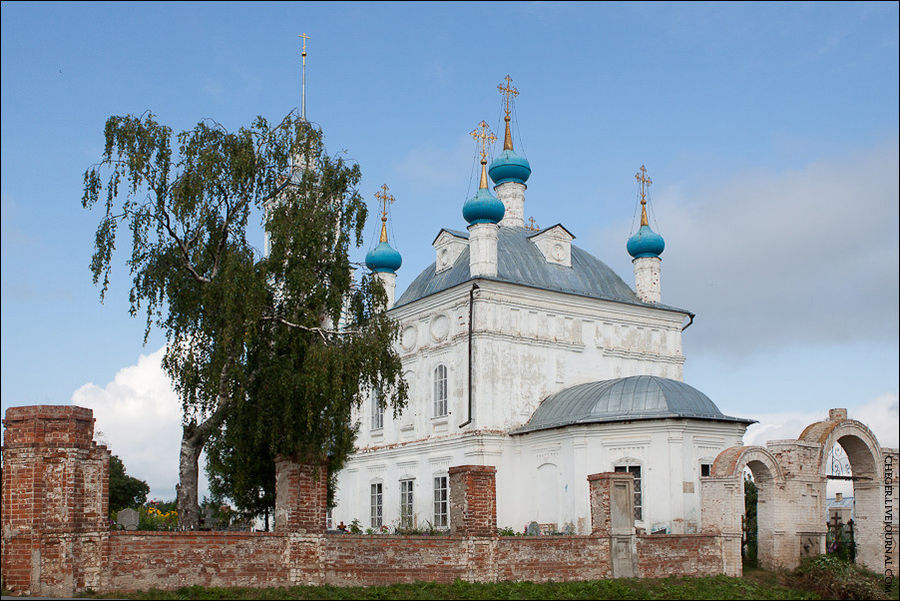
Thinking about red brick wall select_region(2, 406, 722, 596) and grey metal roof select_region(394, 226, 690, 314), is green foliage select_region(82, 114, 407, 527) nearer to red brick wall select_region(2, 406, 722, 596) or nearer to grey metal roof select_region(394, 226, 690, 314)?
red brick wall select_region(2, 406, 722, 596)

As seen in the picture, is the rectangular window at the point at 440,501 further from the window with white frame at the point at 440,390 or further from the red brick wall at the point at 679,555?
the red brick wall at the point at 679,555

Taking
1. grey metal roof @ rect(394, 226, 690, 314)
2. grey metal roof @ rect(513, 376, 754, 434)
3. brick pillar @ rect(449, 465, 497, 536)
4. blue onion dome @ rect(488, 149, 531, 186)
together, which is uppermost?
blue onion dome @ rect(488, 149, 531, 186)

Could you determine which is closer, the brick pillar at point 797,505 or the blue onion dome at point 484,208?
the brick pillar at point 797,505

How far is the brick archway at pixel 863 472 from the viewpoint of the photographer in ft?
81.4

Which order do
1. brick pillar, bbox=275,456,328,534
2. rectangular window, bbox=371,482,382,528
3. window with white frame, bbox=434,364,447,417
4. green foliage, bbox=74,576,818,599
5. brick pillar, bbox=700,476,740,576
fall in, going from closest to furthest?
green foliage, bbox=74,576,818,599 → brick pillar, bbox=275,456,328,534 → brick pillar, bbox=700,476,740,576 → window with white frame, bbox=434,364,447,417 → rectangular window, bbox=371,482,382,528

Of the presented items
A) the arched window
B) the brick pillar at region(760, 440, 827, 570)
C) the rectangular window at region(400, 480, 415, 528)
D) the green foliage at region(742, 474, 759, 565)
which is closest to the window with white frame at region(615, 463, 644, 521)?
the green foliage at region(742, 474, 759, 565)

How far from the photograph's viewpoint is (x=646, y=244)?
3416 centimetres

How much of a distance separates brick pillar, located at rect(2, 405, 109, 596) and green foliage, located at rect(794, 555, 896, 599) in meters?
15.2

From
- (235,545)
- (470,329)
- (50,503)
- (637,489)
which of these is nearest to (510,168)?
(470,329)

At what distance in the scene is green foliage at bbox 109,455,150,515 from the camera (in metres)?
39.0

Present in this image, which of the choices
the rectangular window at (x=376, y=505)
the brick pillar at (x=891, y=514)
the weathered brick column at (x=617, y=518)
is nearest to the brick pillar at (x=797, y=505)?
the brick pillar at (x=891, y=514)

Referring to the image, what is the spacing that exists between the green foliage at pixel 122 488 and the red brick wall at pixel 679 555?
2348 cm

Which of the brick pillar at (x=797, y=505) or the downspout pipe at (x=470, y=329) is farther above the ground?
the downspout pipe at (x=470, y=329)

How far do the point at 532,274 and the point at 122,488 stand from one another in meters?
19.5
